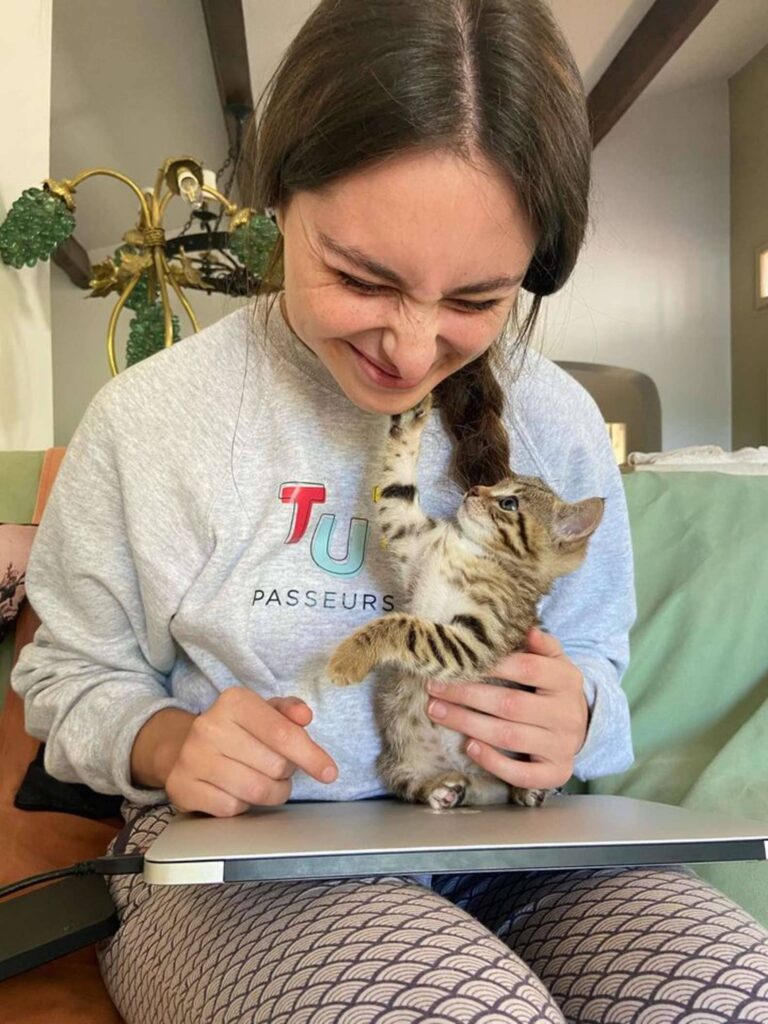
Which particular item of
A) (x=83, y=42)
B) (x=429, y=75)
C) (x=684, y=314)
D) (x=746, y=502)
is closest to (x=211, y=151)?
(x=83, y=42)

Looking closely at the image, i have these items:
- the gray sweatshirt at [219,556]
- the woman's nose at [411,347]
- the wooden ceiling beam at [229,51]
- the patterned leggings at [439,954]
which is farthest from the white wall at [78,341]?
the patterned leggings at [439,954]

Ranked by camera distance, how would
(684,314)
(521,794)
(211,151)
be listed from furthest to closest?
(684,314)
(211,151)
(521,794)

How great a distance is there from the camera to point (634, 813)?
28.7 inches

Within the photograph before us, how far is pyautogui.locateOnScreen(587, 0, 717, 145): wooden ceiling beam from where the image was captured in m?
3.84

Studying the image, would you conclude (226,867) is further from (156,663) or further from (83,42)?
(83,42)

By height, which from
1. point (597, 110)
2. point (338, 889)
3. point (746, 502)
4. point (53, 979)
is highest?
point (597, 110)

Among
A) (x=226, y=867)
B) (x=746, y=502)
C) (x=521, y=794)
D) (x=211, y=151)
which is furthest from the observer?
(x=211, y=151)

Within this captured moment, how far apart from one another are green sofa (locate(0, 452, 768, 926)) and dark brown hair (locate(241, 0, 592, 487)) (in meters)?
0.68

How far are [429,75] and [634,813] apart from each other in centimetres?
61

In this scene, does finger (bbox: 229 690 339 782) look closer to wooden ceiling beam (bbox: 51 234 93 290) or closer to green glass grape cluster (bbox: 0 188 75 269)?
green glass grape cluster (bbox: 0 188 75 269)

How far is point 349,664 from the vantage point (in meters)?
0.73

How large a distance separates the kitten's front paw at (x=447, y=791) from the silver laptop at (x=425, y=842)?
0.04 metres

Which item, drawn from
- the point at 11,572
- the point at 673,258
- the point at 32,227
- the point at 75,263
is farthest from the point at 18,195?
the point at 673,258

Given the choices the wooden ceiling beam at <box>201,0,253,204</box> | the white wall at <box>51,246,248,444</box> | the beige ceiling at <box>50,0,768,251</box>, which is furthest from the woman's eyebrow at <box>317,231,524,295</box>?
the white wall at <box>51,246,248,444</box>
